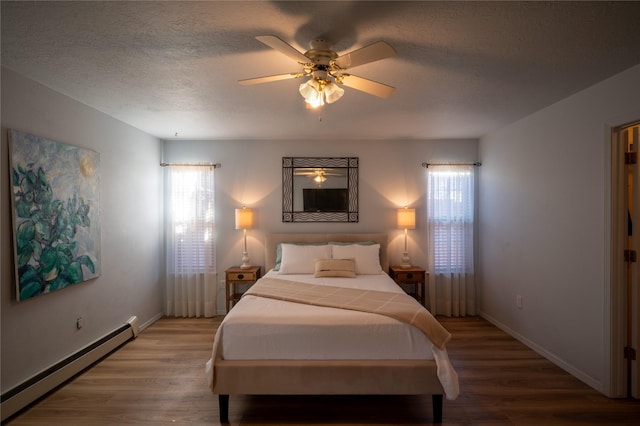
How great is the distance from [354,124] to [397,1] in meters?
2.06

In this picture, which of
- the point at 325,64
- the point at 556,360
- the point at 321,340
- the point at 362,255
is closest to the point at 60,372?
the point at 321,340

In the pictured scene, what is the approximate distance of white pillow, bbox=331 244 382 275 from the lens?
12.2ft

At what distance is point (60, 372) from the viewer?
2488 mm

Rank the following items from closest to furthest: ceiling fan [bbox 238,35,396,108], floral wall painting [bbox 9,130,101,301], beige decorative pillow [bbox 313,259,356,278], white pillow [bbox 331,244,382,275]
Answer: ceiling fan [bbox 238,35,396,108] → floral wall painting [bbox 9,130,101,301] → beige decorative pillow [bbox 313,259,356,278] → white pillow [bbox 331,244,382,275]

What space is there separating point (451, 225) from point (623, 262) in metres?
1.97

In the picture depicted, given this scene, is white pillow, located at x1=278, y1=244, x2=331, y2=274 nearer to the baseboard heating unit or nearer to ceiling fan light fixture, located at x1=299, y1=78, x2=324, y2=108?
the baseboard heating unit

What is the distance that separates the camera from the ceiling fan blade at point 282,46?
1.45m

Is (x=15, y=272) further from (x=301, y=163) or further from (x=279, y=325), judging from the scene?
(x=301, y=163)

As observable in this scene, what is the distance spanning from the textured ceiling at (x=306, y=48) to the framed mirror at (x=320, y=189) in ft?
3.85

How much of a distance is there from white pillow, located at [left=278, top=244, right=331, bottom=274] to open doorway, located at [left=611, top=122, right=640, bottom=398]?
2704 mm

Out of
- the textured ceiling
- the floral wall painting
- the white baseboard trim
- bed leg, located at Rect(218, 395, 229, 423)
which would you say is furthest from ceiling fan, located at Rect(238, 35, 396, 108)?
the white baseboard trim

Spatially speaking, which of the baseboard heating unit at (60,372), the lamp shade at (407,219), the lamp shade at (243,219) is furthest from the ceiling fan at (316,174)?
the baseboard heating unit at (60,372)

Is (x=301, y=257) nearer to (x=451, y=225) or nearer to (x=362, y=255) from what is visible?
(x=362, y=255)

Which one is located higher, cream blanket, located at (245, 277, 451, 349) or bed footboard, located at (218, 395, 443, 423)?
cream blanket, located at (245, 277, 451, 349)
